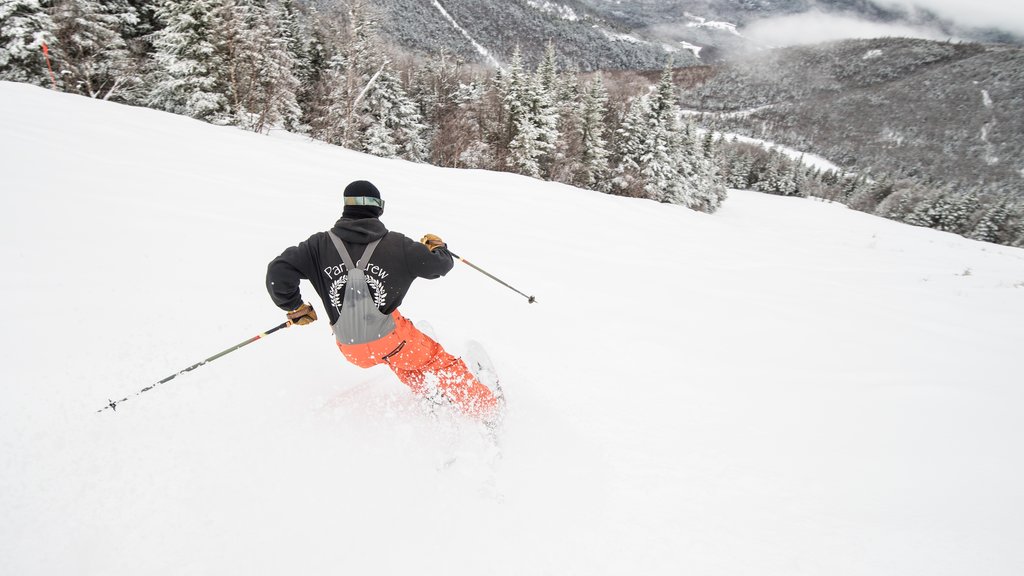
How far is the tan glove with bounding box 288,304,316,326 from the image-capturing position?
313 cm

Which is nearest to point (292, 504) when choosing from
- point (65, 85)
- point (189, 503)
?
point (189, 503)

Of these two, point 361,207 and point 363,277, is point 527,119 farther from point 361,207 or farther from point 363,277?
point 363,277

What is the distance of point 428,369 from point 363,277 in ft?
2.84

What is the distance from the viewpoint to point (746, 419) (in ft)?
13.1

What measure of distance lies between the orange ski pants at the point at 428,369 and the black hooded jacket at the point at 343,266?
28cm

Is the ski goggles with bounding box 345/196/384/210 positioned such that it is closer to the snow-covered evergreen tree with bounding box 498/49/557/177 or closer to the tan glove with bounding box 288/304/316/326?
the tan glove with bounding box 288/304/316/326

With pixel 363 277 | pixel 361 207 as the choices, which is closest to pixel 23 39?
pixel 361 207

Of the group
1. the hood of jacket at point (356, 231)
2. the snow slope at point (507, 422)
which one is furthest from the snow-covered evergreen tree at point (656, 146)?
the hood of jacket at point (356, 231)

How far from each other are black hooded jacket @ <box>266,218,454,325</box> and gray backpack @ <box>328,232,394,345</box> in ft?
0.10

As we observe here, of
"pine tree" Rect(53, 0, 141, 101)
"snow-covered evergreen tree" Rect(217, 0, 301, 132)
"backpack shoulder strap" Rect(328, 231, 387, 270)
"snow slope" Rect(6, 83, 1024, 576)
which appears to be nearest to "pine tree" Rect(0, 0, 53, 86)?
"pine tree" Rect(53, 0, 141, 101)

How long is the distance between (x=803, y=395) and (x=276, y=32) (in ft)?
117

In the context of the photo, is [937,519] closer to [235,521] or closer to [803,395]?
[803,395]

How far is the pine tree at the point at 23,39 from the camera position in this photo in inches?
739

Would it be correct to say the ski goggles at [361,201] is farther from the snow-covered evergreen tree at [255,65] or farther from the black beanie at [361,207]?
the snow-covered evergreen tree at [255,65]
